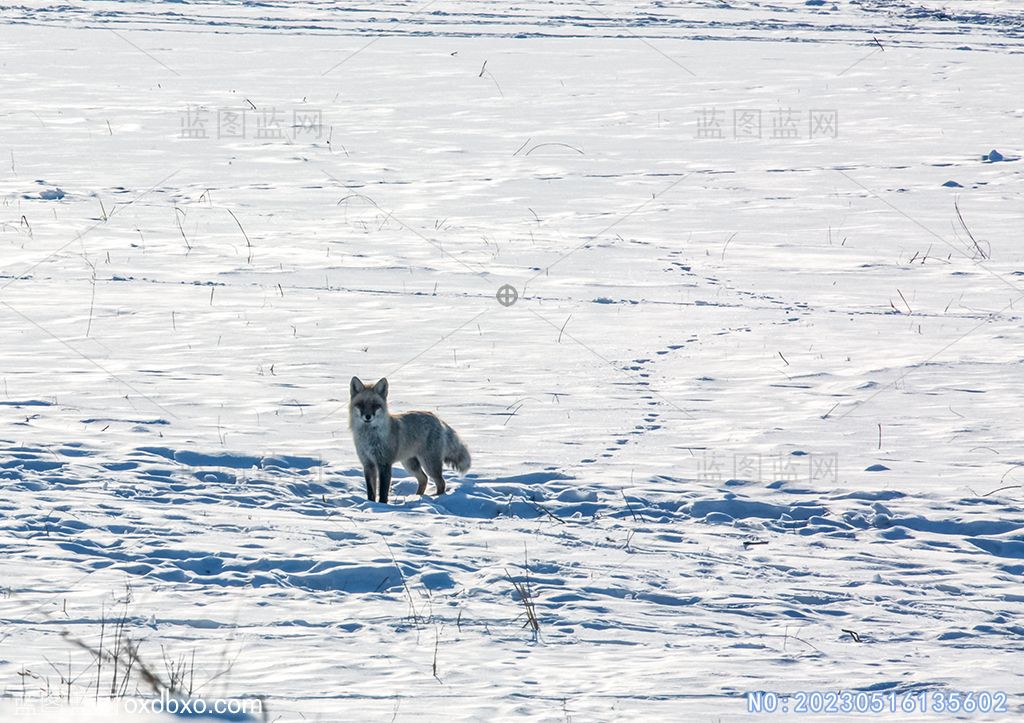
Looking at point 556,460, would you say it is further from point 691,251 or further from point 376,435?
point 691,251

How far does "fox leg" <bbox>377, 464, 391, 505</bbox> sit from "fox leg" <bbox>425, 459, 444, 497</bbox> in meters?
0.28

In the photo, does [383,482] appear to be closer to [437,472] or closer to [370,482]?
[370,482]

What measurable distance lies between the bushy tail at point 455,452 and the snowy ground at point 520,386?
0.12m

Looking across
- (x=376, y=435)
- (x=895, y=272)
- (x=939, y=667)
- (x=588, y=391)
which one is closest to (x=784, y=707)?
(x=939, y=667)

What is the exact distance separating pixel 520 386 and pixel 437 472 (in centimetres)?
217

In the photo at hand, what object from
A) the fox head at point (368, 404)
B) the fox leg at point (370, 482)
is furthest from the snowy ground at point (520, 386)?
the fox head at point (368, 404)

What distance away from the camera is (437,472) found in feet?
24.1

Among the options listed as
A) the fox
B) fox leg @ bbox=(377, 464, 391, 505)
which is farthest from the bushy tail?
fox leg @ bbox=(377, 464, 391, 505)

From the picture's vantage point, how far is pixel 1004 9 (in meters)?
32.4

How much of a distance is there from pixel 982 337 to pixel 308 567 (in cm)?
675

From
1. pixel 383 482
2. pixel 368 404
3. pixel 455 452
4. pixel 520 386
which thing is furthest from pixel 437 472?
pixel 520 386

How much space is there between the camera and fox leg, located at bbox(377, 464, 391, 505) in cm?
717

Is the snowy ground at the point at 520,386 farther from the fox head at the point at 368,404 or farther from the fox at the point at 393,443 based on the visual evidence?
the fox head at the point at 368,404

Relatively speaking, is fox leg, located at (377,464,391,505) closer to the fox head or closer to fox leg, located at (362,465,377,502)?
fox leg, located at (362,465,377,502)
